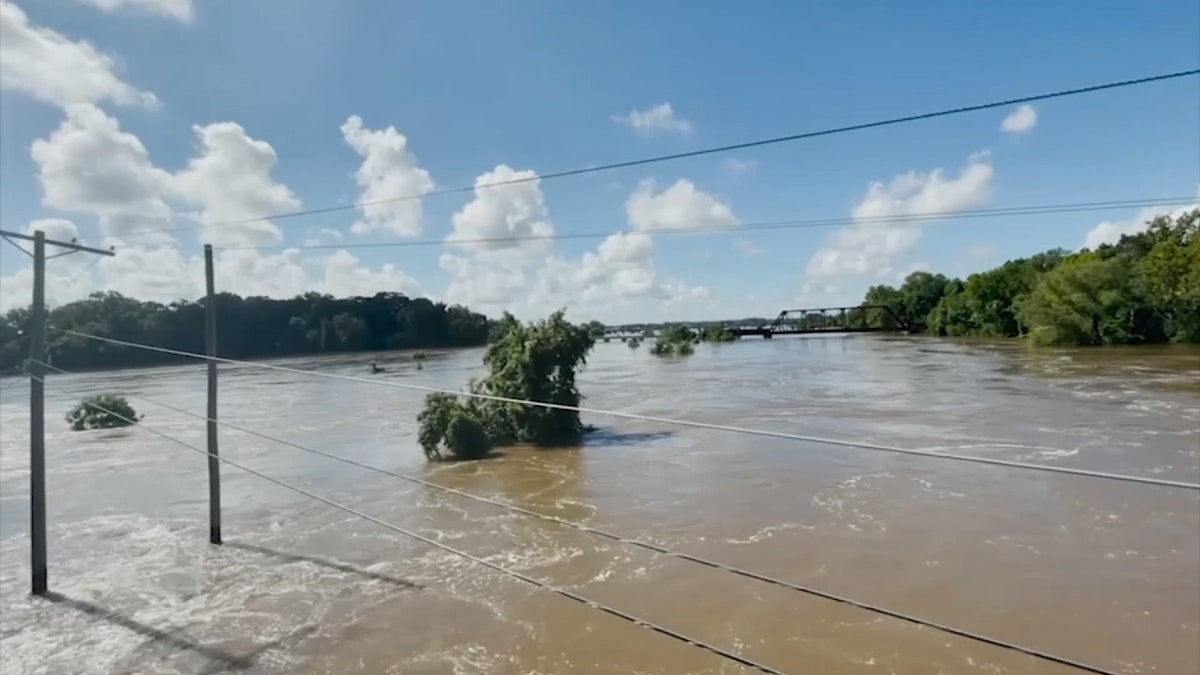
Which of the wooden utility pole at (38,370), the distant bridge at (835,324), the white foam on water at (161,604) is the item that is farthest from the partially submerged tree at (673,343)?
the wooden utility pole at (38,370)

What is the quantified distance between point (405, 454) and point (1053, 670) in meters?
16.9

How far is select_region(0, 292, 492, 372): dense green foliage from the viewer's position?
2087 inches

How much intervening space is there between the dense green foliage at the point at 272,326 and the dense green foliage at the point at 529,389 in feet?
100

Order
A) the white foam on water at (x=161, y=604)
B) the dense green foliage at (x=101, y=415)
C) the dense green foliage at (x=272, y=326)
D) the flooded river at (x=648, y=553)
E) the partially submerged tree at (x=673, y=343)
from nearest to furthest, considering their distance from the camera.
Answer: the flooded river at (x=648, y=553) < the white foam on water at (x=161, y=604) < the dense green foliage at (x=101, y=415) < the dense green foliage at (x=272, y=326) < the partially submerged tree at (x=673, y=343)

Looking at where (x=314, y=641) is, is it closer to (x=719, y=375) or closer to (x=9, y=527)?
(x=9, y=527)

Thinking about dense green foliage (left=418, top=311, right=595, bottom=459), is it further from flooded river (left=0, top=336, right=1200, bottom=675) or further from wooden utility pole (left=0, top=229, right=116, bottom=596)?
wooden utility pole (left=0, top=229, right=116, bottom=596)

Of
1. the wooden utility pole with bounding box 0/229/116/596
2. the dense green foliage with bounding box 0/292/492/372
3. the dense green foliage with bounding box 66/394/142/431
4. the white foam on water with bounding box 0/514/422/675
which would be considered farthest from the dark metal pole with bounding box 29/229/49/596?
the dense green foliage with bounding box 0/292/492/372

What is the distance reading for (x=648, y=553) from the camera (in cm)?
1166

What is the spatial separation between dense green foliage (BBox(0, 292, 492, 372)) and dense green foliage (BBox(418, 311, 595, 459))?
30521 millimetres

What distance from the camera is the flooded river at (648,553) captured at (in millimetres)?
8508

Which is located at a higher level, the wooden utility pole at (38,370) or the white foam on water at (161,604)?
the wooden utility pole at (38,370)

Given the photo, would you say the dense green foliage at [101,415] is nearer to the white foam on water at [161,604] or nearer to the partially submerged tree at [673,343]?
the white foam on water at [161,604]

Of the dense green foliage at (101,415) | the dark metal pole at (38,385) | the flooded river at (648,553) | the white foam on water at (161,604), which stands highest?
the dark metal pole at (38,385)

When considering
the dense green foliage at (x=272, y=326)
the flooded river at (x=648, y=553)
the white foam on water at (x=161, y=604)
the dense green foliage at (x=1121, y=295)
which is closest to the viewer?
the flooded river at (x=648, y=553)
